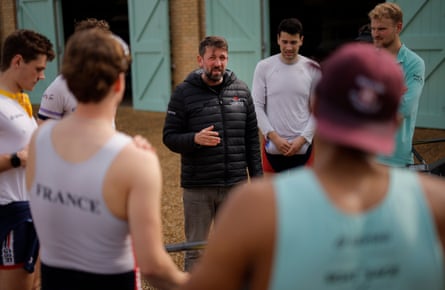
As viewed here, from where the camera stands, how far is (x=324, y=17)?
62.0 feet

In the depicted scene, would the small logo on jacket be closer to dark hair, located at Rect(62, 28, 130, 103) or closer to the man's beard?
the man's beard

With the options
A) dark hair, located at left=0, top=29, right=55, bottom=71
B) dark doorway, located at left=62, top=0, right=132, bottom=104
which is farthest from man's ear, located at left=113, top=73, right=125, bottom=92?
dark doorway, located at left=62, top=0, right=132, bottom=104

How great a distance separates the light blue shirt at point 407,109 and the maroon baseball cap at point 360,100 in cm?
249

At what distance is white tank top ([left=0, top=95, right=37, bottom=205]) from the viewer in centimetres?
307

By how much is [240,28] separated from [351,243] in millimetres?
9937

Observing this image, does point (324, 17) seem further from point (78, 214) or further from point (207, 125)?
point (78, 214)

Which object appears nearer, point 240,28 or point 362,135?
point 362,135

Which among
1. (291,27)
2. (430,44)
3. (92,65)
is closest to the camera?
(92,65)

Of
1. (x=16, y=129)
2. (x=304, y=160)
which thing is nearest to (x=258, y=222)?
(x=16, y=129)

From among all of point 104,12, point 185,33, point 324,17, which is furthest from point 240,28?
point 104,12

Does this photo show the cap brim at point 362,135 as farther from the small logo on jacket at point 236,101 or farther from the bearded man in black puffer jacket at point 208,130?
the small logo on jacket at point 236,101

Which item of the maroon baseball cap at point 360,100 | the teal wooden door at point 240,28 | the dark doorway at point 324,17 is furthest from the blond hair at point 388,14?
the dark doorway at point 324,17

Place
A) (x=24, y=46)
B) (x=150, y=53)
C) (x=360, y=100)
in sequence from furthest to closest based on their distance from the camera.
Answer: (x=150, y=53) < (x=24, y=46) < (x=360, y=100)

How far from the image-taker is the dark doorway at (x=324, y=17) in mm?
17641
